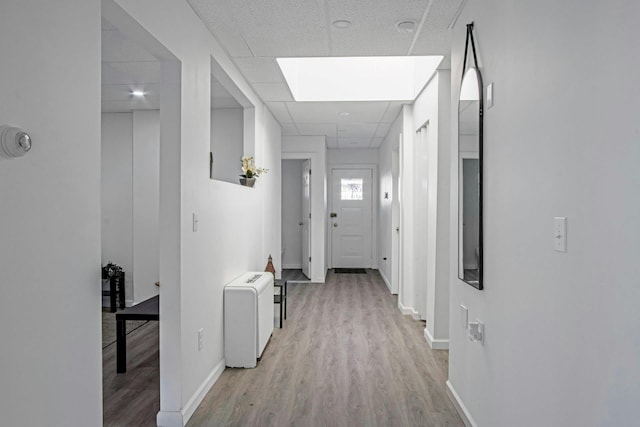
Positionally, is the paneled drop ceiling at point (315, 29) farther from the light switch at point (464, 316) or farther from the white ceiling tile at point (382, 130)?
the white ceiling tile at point (382, 130)

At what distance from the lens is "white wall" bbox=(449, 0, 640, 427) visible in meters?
1.11

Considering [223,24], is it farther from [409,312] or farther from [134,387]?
[409,312]

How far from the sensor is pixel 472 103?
244cm

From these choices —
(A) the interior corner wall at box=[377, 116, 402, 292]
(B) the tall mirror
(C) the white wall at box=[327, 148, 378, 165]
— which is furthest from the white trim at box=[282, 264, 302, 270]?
(B) the tall mirror

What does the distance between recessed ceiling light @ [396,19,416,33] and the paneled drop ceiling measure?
0.03 m

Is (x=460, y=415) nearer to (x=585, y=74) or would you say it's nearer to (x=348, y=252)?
(x=585, y=74)

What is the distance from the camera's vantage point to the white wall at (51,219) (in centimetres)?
122

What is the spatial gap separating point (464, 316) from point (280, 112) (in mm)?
3750

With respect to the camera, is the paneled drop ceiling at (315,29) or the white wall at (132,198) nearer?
the paneled drop ceiling at (315,29)

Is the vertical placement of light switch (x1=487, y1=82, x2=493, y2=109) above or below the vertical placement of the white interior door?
above

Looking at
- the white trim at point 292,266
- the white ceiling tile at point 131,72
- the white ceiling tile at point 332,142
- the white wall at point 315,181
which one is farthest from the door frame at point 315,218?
the white ceiling tile at point 131,72

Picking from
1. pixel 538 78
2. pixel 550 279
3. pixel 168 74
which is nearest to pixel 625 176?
pixel 550 279

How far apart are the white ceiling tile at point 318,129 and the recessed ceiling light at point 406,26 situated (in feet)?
11.0

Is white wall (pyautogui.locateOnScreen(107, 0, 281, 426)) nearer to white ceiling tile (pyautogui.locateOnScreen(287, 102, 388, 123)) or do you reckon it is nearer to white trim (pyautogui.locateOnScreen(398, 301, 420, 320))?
white ceiling tile (pyautogui.locateOnScreen(287, 102, 388, 123))
